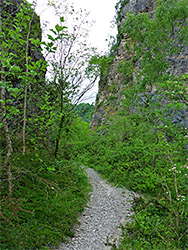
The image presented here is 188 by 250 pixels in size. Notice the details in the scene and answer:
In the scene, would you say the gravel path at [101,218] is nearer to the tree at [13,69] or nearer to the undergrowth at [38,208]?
the undergrowth at [38,208]

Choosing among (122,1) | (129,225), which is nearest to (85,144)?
(129,225)

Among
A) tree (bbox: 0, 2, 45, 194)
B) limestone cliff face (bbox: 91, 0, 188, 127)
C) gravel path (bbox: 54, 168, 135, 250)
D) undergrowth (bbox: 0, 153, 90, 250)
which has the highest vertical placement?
limestone cliff face (bbox: 91, 0, 188, 127)

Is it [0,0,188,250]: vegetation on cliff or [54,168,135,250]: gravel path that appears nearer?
[0,0,188,250]: vegetation on cliff

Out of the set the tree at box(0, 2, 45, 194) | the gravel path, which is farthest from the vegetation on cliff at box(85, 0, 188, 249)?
the tree at box(0, 2, 45, 194)

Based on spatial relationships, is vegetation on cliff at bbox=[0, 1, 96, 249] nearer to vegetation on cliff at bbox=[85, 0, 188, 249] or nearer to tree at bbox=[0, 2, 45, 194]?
tree at bbox=[0, 2, 45, 194]

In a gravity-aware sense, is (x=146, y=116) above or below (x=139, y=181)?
above

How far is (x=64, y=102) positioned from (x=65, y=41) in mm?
1690

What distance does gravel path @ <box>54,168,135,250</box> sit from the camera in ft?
10.5

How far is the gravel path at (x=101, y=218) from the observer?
321 centimetres

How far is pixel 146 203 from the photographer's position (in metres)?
4.67

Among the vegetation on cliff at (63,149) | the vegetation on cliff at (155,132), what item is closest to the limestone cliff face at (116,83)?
the vegetation on cliff at (155,132)

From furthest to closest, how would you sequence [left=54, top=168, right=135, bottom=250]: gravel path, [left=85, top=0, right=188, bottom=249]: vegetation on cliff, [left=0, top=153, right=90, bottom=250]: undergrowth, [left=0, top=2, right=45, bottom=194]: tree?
[left=85, top=0, right=188, bottom=249]: vegetation on cliff
[left=54, top=168, right=135, bottom=250]: gravel path
[left=0, top=153, right=90, bottom=250]: undergrowth
[left=0, top=2, right=45, bottom=194]: tree

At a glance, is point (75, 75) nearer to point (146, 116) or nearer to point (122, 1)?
point (146, 116)

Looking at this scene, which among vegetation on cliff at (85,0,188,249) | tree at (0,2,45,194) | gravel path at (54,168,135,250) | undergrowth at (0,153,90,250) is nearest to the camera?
tree at (0,2,45,194)
